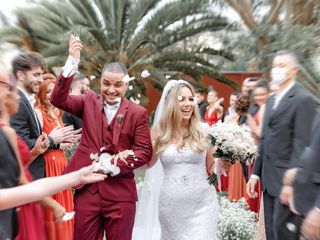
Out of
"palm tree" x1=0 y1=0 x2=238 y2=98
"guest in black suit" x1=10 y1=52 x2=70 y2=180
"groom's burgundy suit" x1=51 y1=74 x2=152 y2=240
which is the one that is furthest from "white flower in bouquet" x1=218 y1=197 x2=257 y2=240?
"palm tree" x1=0 y1=0 x2=238 y2=98

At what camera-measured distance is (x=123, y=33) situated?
1620 cm

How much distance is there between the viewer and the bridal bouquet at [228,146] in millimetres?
5543

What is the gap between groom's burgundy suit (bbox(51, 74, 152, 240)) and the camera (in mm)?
5031

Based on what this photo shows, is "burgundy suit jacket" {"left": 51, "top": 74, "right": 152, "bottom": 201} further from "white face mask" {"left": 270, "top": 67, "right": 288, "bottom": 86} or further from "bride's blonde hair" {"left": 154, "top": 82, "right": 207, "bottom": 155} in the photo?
"white face mask" {"left": 270, "top": 67, "right": 288, "bottom": 86}

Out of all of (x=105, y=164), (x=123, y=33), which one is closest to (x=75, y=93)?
(x=105, y=164)

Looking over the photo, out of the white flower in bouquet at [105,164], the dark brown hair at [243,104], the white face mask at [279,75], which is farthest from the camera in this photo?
the dark brown hair at [243,104]

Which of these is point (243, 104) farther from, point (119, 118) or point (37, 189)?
point (37, 189)

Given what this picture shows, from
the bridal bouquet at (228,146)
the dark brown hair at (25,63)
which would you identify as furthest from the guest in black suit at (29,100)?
the bridal bouquet at (228,146)

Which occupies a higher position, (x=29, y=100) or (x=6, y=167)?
(x=29, y=100)

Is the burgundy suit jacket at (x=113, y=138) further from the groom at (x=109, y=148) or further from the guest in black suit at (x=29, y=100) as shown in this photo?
the guest in black suit at (x=29, y=100)

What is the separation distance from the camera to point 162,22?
50.2 ft

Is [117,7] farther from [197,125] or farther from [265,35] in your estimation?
[197,125]

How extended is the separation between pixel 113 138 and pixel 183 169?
2.93 ft

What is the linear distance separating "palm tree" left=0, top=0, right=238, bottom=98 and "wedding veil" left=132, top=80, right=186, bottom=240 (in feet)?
30.3
